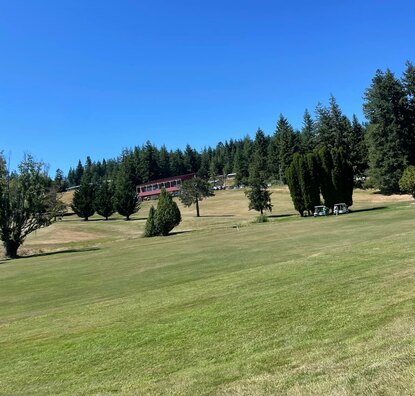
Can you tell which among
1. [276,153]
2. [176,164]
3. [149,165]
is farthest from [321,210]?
[176,164]

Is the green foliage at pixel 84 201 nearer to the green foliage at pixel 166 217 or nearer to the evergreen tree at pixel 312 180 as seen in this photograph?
the green foliage at pixel 166 217

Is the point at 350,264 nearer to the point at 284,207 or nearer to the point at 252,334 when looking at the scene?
the point at 252,334

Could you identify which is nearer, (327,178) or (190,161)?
(327,178)

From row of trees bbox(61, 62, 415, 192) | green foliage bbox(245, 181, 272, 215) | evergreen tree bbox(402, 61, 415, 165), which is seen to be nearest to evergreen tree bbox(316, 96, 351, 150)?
row of trees bbox(61, 62, 415, 192)

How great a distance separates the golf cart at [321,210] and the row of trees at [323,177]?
2.83ft

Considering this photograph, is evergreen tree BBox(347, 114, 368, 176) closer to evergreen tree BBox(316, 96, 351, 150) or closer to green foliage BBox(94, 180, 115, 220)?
evergreen tree BBox(316, 96, 351, 150)

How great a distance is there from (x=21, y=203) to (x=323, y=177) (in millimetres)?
34971

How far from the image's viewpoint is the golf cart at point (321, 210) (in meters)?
54.1

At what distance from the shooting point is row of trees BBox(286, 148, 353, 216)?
180ft

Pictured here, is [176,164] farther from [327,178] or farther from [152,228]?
[327,178]

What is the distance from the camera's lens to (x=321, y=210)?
181 feet

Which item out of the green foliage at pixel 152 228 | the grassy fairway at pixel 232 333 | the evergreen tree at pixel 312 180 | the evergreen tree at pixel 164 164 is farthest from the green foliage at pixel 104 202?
the evergreen tree at pixel 164 164

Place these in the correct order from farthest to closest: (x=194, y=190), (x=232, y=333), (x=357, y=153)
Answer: (x=357, y=153) → (x=194, y=190) → (x=232, y=333)

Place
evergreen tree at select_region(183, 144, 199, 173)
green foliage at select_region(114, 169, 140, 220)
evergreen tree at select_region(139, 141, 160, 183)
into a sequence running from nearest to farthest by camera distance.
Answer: green foliage at select_region(114, 169, 140, 220) → evergreen tree at select_region(139, 141, 160, 183) → evergreen tree at select_region(183, 144, 199, 173)
